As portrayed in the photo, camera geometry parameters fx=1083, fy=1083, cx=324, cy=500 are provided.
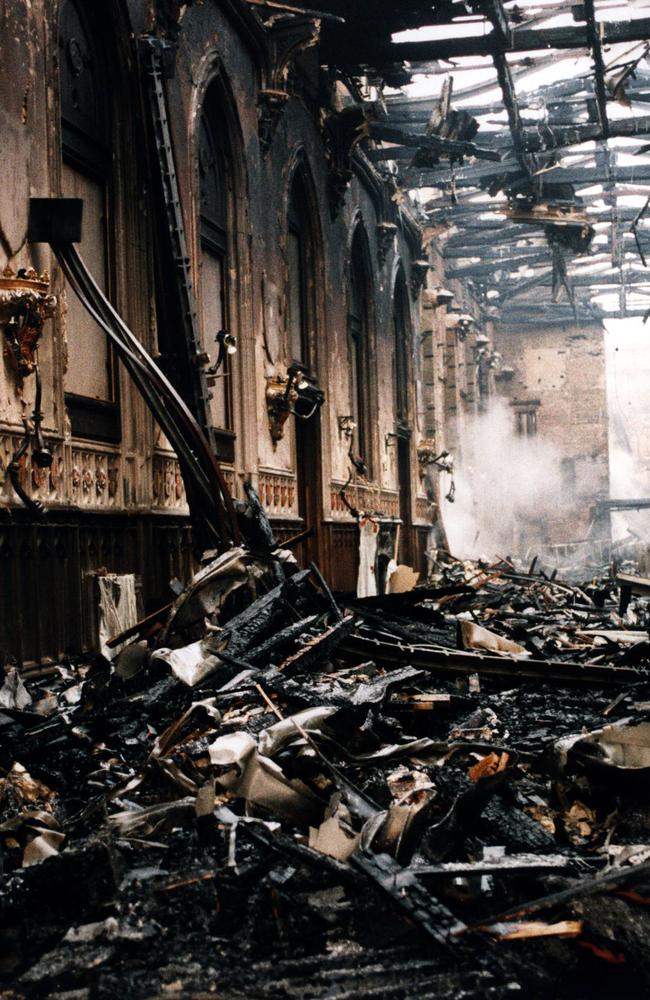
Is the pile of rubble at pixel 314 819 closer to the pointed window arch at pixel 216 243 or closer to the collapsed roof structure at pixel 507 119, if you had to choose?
the pointed window arch at pixel 216 243

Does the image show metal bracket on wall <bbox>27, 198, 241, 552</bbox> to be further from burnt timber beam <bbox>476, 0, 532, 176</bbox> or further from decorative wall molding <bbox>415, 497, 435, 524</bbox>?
decorative wall molding <bbox>415, 497, 435, 524</bbox>

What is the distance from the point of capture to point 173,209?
905 cm

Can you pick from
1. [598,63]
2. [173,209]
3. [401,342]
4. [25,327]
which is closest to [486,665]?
[25,327]

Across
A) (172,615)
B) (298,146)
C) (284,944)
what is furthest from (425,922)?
(298,146)

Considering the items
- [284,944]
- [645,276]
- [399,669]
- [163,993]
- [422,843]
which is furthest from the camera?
[645,276]

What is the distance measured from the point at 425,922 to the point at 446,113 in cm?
1611

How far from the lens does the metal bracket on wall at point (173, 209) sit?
901 centimetres

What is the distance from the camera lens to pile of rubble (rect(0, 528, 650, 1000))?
9.61 ft

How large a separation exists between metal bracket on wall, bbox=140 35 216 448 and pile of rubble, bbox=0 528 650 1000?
7.25 ft

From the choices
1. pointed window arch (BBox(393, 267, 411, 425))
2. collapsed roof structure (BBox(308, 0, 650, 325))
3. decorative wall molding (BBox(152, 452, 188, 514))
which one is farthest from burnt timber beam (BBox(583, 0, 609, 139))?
decorative wall molding (BBox(152, 452, 188, 514))

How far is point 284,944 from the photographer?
305 centimetres

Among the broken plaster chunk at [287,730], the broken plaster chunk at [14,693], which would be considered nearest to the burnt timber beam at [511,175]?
the broken plaster chunk at [14,693]

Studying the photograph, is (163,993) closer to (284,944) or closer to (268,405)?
(284,944)

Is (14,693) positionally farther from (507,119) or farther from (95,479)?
(507,119)
